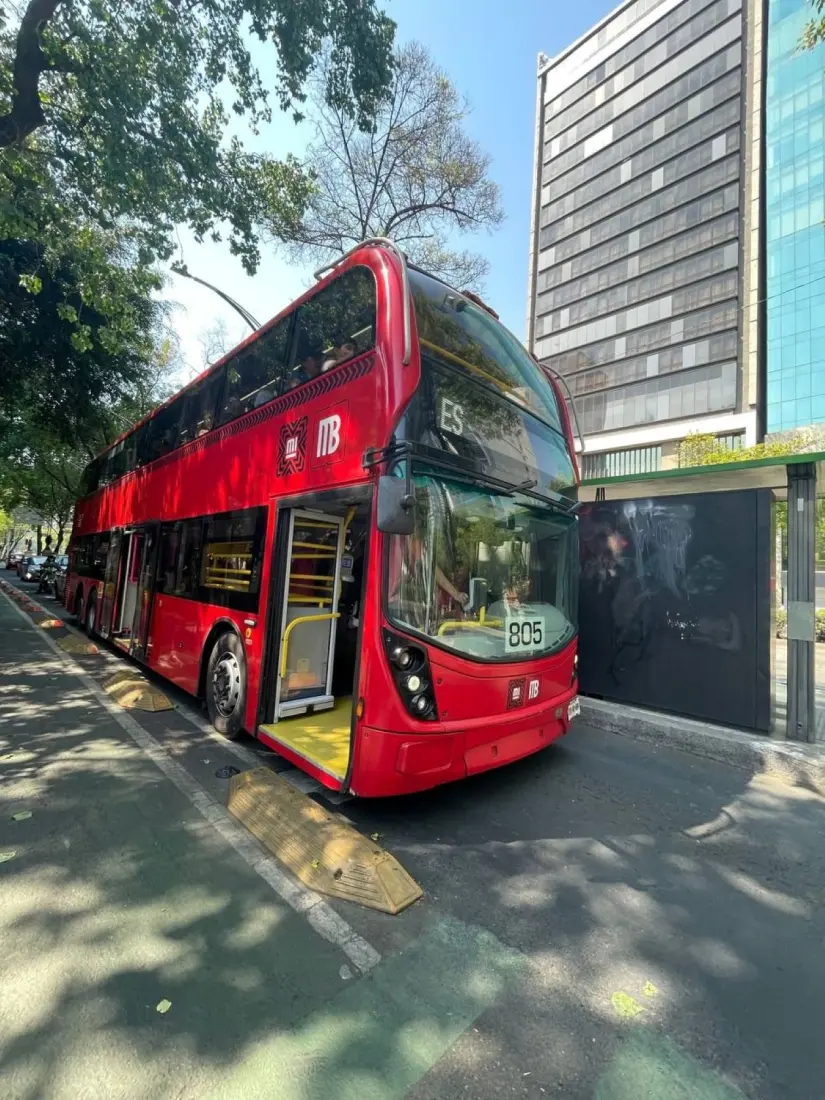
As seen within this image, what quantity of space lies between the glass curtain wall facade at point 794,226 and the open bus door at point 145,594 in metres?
47.9

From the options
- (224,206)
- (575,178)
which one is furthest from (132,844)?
(575,178)

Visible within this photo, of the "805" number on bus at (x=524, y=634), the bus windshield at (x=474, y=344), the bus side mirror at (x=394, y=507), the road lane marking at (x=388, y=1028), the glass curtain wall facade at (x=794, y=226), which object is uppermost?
the glass curtain wall facade at (x=794, y=226)

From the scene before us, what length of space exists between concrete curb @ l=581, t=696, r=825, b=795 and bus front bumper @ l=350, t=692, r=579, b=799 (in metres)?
2.87

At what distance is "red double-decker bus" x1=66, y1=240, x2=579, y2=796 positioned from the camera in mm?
3484

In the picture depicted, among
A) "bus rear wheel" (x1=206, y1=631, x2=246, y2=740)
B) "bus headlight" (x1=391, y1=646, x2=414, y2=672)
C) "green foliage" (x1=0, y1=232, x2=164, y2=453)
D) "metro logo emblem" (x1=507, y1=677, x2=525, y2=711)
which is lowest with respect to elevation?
"bus rear wheel" (x1=206, y1=631, x2=246, y2=740)

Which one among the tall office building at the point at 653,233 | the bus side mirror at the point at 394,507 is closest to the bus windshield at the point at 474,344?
the bus side mirror at the point at 394,507

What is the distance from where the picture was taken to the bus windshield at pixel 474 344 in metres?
4.08

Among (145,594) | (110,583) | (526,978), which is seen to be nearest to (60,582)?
(110,583)

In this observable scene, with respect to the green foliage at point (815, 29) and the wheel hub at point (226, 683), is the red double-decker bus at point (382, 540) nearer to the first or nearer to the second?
the wheel hub at point (226, 683)

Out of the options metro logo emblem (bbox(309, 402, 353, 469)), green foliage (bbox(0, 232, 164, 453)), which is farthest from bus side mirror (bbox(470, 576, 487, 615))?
green foliage (bbox(0, 232, 164, 453))

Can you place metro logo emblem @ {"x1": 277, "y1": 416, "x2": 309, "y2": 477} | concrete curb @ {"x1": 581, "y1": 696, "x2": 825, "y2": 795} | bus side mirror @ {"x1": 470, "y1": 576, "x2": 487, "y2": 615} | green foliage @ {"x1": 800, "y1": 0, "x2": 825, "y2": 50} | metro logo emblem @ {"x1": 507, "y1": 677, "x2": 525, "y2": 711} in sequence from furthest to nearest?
green foliage @ {"x1": 800, "y1": 0, "x2": 825, "y2": 50} < concrete curb @ {"x1": 581, "y1": 696, "x2": 825, "y2": 795} < metro logo emblem @ {"x1": 277, "y1": 416, "x2": 309, "y2": 477} < metro logo emblem @ {"x1": 507, "y1": 677, "x2": 525, "y2": 711} < bus side mirror @ {"x1": 470, "y1": 576, "x2": 487, "y2": 615}

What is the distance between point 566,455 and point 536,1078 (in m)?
4.58

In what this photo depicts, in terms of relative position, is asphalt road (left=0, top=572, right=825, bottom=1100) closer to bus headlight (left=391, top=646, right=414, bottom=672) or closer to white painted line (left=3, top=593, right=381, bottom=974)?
white painted line (left=3, top=593, right=381, bottom=974)

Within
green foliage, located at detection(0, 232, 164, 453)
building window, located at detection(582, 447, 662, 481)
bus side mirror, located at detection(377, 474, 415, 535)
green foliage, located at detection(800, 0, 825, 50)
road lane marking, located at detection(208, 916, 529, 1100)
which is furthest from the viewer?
building window, located at detection(582, 447, 662, 481)
